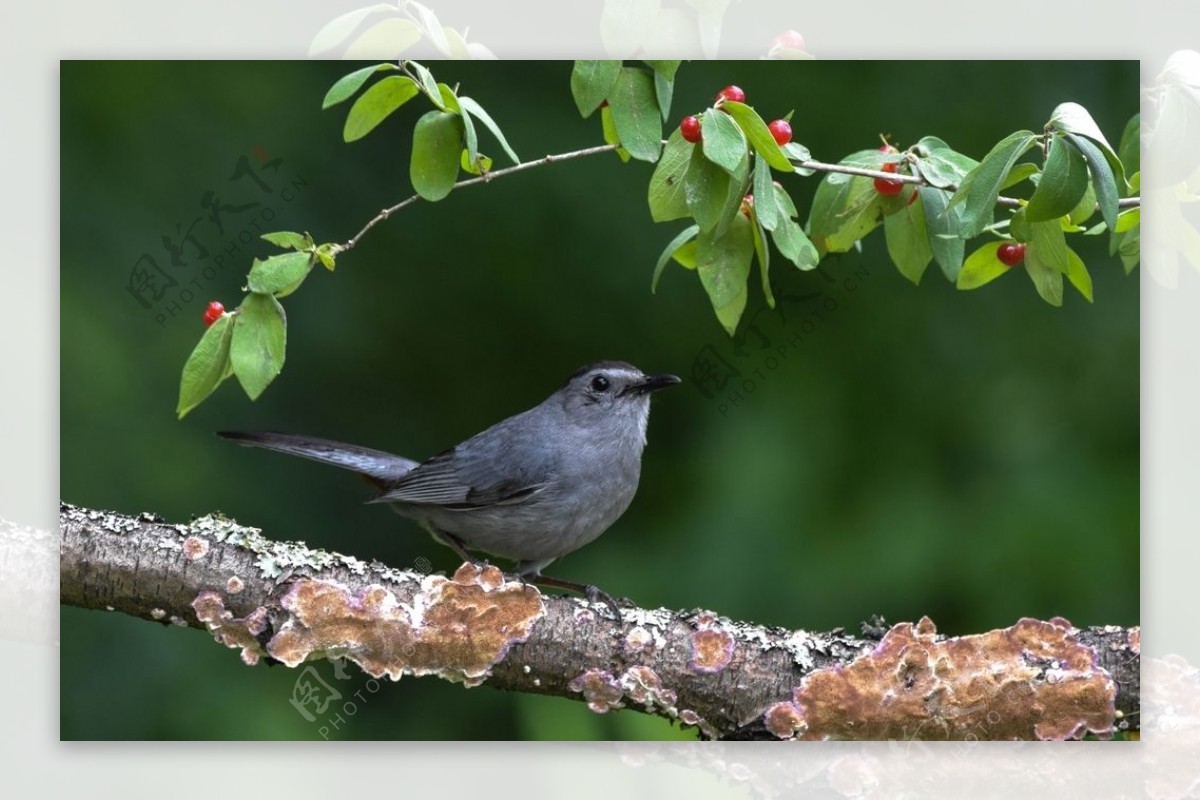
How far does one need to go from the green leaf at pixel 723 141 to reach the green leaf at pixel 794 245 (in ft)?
0.51

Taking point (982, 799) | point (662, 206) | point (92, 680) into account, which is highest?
point (662, 206)

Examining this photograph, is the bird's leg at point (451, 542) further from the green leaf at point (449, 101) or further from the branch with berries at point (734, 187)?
the green leaf at point (449, 101)

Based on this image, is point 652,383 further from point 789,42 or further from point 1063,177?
point 1063,177

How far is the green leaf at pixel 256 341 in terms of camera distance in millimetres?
2244

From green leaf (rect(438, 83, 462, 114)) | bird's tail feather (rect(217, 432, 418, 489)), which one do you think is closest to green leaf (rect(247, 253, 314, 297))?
green leaf (rect(438, 83, 462, 114))

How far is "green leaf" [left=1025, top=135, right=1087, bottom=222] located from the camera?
2.15 m

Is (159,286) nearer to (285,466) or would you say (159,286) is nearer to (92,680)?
(285,466)

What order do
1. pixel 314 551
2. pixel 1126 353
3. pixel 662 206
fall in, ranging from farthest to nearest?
pixel 1126 353, pixel 314 551, pixel 662 206

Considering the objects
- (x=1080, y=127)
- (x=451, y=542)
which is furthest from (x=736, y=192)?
(x=451, y=542)

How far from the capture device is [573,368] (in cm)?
277

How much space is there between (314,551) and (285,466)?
1.16 ft

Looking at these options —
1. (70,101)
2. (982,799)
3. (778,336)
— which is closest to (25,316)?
(70,101)

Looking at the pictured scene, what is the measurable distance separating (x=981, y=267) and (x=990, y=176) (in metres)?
0.47

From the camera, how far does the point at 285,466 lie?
286cm
